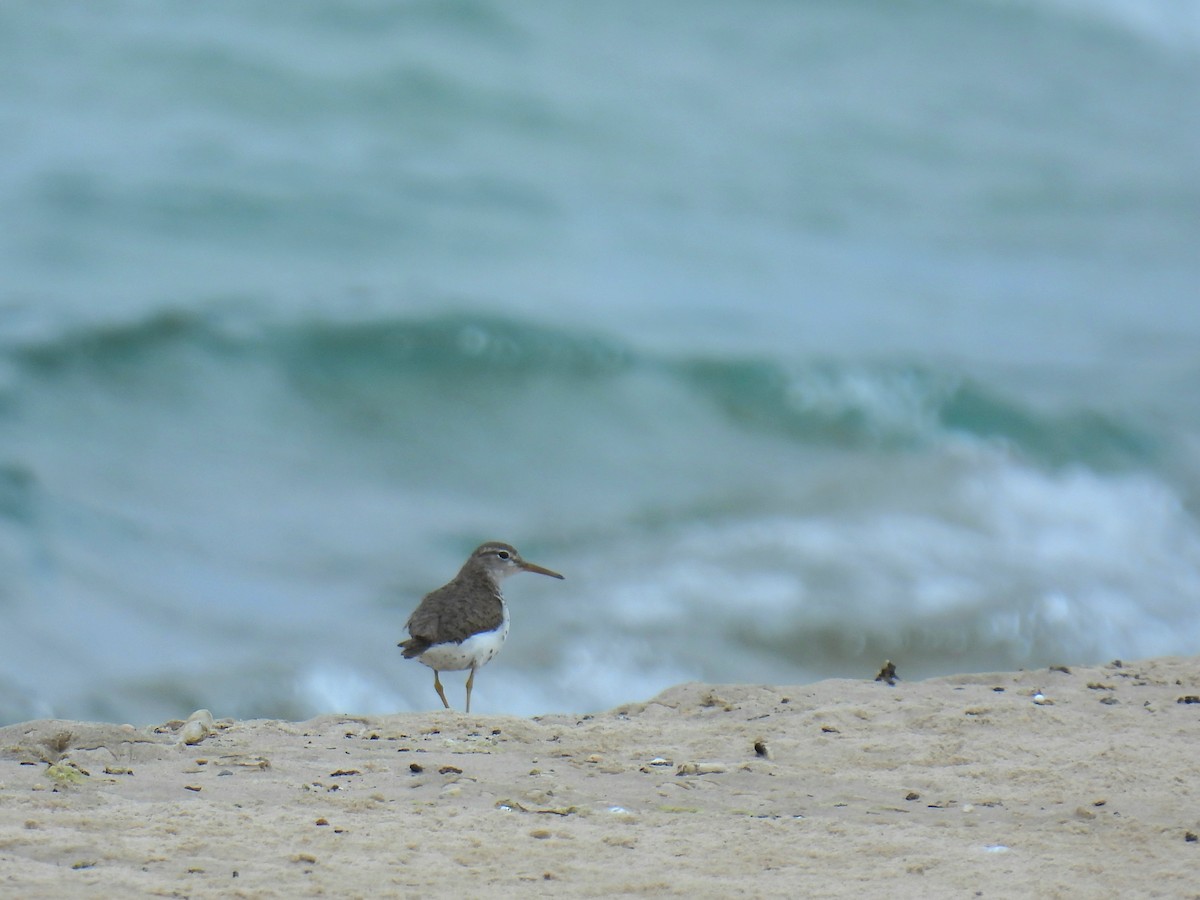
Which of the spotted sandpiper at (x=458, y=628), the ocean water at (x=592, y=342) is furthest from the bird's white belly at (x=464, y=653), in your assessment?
Result: the ocean water at (x=592, y=342)

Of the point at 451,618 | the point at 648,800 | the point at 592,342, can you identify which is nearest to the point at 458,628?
the point at 451,618

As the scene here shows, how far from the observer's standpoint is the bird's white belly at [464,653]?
274 inches

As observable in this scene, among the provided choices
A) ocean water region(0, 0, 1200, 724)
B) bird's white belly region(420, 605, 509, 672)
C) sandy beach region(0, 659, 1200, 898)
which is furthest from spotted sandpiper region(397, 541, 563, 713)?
ocean water region(0, 0, 1200, 724)

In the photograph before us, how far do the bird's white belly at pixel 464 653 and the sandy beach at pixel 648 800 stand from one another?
3.56ft

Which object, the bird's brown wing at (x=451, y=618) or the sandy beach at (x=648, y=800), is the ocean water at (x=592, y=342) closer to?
the bird's brown wing at (x=451, y=618)

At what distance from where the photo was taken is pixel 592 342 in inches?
598

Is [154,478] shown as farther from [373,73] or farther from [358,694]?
[373,73]

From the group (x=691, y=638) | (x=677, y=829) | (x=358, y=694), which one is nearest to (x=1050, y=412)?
(x=691, y=638)

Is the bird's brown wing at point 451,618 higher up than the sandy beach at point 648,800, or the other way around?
the bird's brown wing at point 451,618

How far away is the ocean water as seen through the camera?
Answer: 10.0 metres

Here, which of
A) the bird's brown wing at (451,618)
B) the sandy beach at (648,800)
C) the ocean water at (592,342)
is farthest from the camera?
the ocean water at (592,342)

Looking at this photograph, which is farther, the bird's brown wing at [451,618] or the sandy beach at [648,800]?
the bird's brown wing at [451,618]

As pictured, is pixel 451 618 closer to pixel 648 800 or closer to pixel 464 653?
pixel 464 653

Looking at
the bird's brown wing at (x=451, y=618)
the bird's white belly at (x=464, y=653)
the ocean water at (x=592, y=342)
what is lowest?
the bird's white belly at (x=464, y=653)
